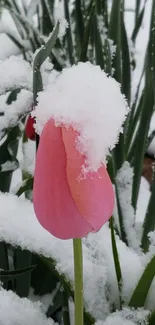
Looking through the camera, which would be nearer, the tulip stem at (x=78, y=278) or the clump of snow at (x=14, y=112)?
the tulip stem at (x=78, y=278)

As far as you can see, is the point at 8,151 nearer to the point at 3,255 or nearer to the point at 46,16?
the point at 3,255

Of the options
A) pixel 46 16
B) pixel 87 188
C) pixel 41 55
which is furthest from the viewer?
pixel 46 16

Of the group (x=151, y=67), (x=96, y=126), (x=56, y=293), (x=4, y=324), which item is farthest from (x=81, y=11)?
(x=96, y=126)

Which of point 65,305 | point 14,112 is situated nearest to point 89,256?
point 65,305

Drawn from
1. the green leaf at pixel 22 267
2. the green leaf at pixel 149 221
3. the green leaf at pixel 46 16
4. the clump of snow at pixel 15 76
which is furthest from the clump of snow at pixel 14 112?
the green leaf at pixel 46 16

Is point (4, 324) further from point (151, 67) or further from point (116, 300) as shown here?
point (151, 67)

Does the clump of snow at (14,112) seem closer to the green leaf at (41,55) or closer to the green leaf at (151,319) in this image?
the green leaf at (41,55)

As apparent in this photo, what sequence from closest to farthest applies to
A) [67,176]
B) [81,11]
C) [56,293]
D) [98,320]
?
[67,176] → [98,320] → [56,293] → [81,11]

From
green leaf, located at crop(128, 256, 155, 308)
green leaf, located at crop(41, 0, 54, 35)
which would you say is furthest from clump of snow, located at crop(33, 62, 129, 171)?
green leaf, located at crop(41, 0, 54, 35)
